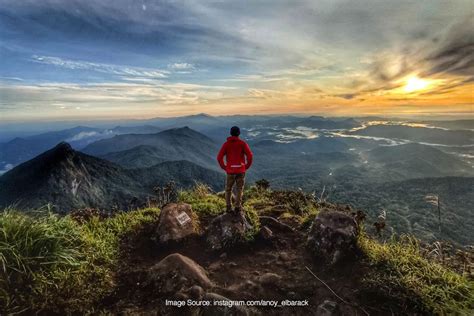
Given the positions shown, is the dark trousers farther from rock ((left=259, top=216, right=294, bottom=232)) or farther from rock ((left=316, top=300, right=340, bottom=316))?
rock ((left=316, top=300, right=340, bottom=316))

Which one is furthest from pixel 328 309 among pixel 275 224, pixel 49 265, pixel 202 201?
pixel 202 201

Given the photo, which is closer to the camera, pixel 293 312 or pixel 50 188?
pixel 293 312

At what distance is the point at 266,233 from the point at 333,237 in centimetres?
195

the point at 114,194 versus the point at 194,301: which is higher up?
the point at 194,301

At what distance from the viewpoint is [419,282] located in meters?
5.27

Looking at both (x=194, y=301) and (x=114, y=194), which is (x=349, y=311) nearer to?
(x=194, y=301)

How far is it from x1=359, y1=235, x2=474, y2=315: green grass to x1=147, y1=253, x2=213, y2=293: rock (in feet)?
11.8

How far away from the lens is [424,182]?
195250 millimetres

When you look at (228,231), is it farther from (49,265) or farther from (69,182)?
(69,182)

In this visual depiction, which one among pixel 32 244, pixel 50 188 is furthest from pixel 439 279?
pixel 50 188

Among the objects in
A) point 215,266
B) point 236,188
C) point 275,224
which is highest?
point 236,188

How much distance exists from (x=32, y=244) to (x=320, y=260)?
6383 mm

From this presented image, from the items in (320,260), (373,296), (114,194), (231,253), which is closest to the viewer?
(373,296)

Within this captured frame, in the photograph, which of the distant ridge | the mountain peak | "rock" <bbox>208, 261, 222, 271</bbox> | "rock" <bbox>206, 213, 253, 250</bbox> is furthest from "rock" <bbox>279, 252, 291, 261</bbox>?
the mountain peak
